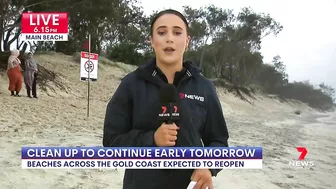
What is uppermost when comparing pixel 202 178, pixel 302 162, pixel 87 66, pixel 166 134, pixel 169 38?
pixel 87 66

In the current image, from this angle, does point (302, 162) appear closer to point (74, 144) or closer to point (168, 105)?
point (74, 144)

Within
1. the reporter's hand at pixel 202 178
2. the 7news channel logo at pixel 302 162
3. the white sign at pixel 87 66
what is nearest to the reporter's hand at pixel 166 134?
the reporter's hand at pixel 202 178

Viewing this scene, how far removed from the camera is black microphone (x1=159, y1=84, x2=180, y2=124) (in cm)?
107

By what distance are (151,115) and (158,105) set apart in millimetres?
49

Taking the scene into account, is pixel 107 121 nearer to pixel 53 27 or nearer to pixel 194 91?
pixel 194 91

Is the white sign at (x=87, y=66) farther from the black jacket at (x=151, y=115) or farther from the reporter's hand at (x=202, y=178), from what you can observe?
the reporter's hand at (x=202, y=178)

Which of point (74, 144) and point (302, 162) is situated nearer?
point (74, 144)

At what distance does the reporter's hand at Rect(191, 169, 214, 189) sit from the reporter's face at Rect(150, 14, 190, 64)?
0.42 meters

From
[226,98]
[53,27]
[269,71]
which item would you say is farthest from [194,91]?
[269,71]

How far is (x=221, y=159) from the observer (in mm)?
1299

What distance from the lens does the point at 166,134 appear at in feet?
3.45

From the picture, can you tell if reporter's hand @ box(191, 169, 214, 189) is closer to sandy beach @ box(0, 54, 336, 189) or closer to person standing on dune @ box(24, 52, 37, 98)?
sandy beach @ box(0, 54, 336, 189)

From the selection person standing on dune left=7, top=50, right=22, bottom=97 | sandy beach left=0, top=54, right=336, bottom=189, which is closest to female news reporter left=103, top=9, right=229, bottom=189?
sandy beach left=0, top=54, right=336, bottom=189

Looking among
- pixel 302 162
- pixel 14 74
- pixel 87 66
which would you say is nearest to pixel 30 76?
pixel 14 74
